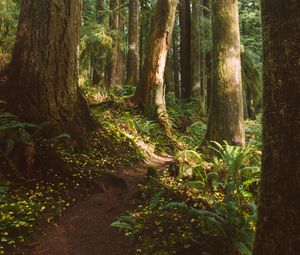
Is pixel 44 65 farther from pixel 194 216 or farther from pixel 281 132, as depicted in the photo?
pixel 281 132

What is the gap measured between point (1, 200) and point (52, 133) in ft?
5.87

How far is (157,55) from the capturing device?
11180 mm

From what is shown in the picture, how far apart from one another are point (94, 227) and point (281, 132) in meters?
3.27

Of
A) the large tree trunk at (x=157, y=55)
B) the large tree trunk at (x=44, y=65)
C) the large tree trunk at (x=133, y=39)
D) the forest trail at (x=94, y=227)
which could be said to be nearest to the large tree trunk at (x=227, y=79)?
the large tree trunk at (x=157, y=55)

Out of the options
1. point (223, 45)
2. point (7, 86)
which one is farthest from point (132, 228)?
point (223, 45)

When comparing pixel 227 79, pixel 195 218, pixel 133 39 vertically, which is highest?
pixel 133 39

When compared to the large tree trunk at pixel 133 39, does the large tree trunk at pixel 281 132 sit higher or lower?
lower

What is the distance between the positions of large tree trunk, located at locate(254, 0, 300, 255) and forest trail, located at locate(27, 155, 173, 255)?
7.08 feet

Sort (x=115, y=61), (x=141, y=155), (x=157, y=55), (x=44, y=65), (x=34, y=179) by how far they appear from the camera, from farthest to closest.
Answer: (x=115, y=61) → (x=157, y=55) → (x=141, y=155) → (x=44, y=65) → (x=34, y=179)

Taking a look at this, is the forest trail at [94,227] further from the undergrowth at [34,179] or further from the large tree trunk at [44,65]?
the large tree trunk at [44,65]

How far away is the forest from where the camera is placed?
8.84ft

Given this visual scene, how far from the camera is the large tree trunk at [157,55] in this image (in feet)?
36.6

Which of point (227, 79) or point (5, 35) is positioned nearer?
point (5, 35)

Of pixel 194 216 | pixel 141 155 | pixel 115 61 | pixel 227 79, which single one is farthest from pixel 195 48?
pixel 194 216
